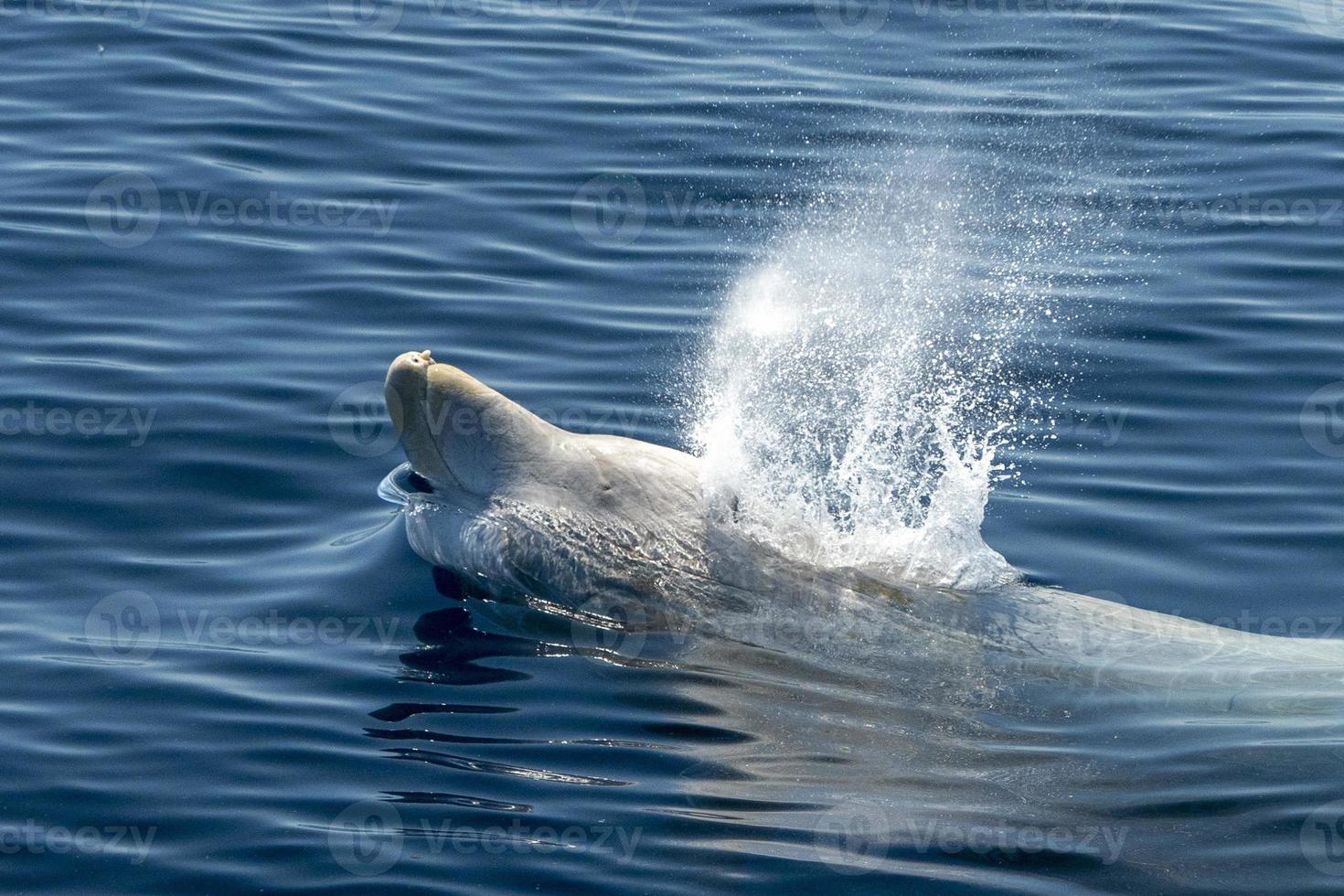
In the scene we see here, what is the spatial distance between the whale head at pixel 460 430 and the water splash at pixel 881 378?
1.00 meters

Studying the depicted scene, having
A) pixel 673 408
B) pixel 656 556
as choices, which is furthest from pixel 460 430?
pixel 673 408

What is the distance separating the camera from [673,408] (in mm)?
12211

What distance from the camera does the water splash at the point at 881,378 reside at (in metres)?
9.23

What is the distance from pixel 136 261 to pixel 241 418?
3.37 metres

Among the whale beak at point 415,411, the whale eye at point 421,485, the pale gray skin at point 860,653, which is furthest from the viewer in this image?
the whale eye at point 421,485

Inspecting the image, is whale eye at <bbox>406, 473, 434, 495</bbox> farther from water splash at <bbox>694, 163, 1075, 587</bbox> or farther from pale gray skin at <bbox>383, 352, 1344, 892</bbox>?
water splash at <bbox>694, 163, 1075, 587</bbox>

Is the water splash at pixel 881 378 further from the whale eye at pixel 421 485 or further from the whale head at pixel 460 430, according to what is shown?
the whale eye at pixel 421 485

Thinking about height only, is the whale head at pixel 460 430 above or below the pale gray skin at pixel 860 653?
above

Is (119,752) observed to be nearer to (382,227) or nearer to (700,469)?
(700,469)

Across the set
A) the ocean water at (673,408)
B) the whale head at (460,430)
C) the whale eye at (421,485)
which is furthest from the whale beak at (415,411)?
the ocean water at (673,408)

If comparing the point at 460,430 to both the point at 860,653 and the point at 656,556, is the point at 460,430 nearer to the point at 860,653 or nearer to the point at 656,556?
the point at 656,556

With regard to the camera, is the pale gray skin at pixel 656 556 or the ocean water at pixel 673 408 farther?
A: the pale gray skin at pixel 656 556

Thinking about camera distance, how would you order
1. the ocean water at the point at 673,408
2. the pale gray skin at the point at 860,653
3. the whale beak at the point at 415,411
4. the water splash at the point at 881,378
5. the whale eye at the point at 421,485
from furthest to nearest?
the whale eye at the point at 421,485 < the water splash at the point at 881,378 < the whale beak at the point at 415,411 < the pale gray skin at the point at 860,653 < the ocean water at the point at 673,408

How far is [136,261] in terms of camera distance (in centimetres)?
1430
